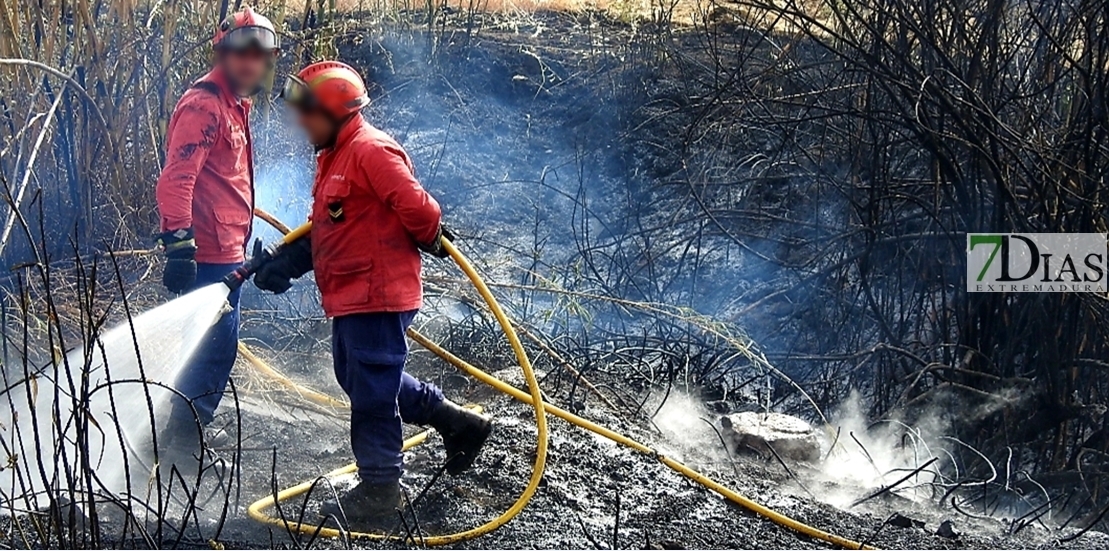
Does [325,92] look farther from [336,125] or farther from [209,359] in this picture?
[209,359]

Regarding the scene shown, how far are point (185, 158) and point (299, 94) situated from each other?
0.83 m

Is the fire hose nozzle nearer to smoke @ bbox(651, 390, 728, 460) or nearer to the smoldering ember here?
the smoldering ember

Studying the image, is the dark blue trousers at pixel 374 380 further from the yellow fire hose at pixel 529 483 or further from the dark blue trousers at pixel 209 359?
the dark blue trousers at pixel 209 359

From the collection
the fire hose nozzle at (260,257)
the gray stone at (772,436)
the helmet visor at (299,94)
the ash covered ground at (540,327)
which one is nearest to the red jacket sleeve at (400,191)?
the helmet visor at (299,94)

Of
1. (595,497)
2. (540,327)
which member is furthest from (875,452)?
(595,497)

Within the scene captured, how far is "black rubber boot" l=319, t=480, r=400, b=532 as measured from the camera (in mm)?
3908

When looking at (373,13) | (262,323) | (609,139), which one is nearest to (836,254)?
(609,139)

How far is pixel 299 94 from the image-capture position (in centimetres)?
381

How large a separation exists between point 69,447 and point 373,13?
283 inches

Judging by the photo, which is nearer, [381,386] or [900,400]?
[381,386]

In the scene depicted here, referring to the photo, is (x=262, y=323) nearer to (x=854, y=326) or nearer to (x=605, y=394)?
(x=605, y=394)

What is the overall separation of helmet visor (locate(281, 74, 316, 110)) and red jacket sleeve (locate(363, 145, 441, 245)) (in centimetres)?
31

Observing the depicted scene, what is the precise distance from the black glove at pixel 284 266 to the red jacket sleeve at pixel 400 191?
0.47 meters

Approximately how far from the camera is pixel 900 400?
6.14 metres
